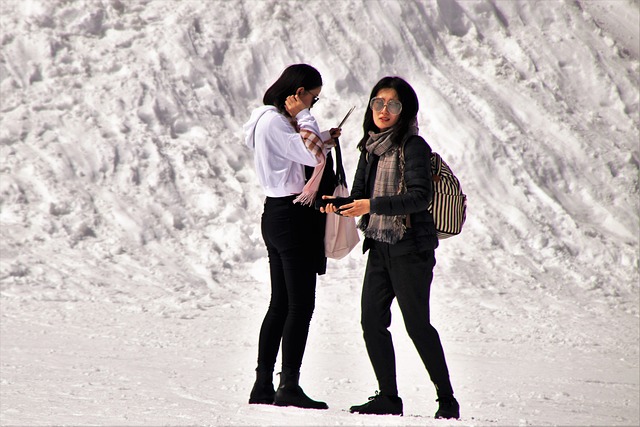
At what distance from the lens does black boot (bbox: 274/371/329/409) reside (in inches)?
175

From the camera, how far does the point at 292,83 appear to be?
14.9 ft

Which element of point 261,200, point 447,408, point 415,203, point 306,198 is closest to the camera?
point 415,203

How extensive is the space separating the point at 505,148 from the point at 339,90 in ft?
10.2

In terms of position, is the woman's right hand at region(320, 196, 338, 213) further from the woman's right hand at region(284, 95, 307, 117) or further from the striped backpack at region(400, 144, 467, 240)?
the woman's right hand at region(284, 95, 307, 117)

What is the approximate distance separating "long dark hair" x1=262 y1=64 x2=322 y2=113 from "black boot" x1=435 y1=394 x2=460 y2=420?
5.59ft

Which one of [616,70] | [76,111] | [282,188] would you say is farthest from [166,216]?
[616,70]

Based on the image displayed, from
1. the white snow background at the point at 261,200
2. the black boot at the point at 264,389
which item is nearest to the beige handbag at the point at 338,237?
the black boot at the point at 264,389

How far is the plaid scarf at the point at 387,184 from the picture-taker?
13.7 feet

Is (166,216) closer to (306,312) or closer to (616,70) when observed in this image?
(306,312)

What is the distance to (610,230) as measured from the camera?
47.2 ft

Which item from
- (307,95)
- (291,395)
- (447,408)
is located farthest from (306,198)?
(447,408)

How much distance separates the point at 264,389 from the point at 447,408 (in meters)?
1.02

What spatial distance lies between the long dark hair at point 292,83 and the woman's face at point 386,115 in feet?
1.40

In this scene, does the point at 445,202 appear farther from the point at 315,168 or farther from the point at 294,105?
the point at 294,105
